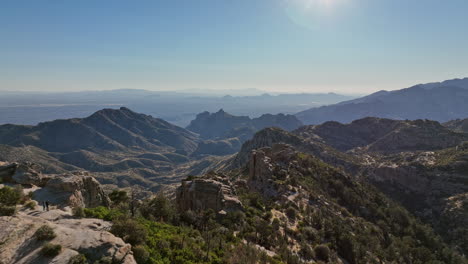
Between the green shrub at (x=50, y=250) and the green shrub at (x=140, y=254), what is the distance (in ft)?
16.5

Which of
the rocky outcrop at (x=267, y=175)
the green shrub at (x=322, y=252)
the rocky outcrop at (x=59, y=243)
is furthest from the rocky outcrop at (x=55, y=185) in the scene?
the rocky outcrop at (x=267, y=175)

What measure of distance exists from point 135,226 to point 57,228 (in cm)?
573

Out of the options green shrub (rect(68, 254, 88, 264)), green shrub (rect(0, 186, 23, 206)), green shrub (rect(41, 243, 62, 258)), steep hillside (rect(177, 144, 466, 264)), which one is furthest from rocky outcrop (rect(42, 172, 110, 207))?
green shrub (rect(68, 254, 88, 264))

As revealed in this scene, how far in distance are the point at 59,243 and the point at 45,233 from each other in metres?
1.30

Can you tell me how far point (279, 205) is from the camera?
4781 cm

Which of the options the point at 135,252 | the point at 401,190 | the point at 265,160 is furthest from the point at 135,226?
the point at 401,190

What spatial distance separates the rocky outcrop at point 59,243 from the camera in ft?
50.1

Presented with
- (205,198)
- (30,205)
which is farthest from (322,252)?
(30,205)

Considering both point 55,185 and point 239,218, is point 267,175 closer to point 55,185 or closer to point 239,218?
point 239,218

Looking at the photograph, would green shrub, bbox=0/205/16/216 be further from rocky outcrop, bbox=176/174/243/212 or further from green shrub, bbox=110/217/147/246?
rocky outcrop, bbox=176/174/243/212

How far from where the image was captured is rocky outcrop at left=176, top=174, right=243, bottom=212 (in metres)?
37.7

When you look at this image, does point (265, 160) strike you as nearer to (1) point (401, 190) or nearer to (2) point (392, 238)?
(2) point (392, 238)

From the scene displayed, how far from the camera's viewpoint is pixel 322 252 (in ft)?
115

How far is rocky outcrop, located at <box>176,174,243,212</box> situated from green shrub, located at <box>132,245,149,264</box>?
18675 millimetres
